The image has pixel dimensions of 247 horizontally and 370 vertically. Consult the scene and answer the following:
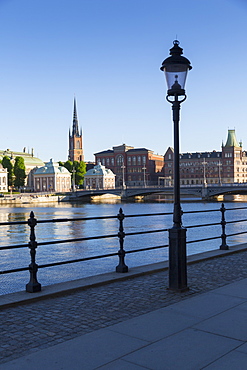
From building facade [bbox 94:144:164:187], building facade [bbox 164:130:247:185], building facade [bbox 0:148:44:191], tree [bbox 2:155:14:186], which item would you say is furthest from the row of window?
tree [bbox 2:155:14:186]

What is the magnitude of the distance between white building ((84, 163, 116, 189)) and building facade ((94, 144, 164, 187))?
15.3ft

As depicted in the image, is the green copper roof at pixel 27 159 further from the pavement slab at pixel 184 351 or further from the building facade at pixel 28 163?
the pavement slab at pixel 184 351

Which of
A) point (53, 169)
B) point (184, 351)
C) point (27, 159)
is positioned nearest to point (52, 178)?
point (53, 169)

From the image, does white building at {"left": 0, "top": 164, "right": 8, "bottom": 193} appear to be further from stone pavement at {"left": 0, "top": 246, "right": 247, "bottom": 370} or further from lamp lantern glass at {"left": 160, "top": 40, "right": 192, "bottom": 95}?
stone pavement at {"left": 0, "top": 246, "right": 247, "bottom": 370}

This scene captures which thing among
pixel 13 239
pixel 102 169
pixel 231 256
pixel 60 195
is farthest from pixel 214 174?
pixel 231 256

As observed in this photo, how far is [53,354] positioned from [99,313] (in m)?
1.25

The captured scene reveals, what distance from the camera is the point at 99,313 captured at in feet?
15.8

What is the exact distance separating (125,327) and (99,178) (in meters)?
135

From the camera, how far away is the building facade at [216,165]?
421ft

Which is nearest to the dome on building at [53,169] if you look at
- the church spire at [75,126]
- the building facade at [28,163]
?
the building facade at [28,163]

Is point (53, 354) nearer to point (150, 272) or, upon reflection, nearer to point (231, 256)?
point (150, 272)

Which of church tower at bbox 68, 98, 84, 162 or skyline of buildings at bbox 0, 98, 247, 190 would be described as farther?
church tower at bbox 68, 98, 84, 162

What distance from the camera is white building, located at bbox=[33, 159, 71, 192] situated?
13562cm

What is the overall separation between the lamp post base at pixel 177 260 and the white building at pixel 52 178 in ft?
424
